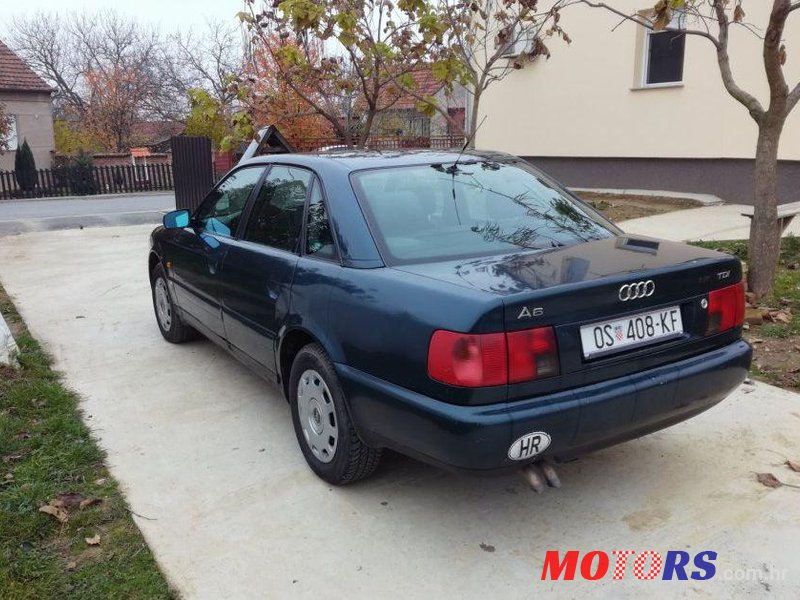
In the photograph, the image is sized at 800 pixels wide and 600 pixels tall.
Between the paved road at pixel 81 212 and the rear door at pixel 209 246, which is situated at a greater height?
the rear door at pixel 209 246

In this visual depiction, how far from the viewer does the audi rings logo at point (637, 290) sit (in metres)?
2.71

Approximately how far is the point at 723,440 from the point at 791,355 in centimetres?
149

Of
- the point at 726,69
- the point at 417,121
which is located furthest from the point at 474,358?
the point at 417,121

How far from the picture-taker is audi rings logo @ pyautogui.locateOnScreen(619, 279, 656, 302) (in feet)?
8.87

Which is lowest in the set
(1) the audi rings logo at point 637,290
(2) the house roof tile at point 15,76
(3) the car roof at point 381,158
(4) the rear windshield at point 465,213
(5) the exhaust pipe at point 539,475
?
(5) the exhaust pipe at point 539,475

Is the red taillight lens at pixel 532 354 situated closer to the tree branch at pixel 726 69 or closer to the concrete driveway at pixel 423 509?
the concrete driveway at pixel 423 509

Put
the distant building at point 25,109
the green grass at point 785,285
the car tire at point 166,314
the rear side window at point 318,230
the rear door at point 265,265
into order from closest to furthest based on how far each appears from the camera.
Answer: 1. the rear side window at point 318,230
2. the rear door at point 265,265
3. the green grass at point 785,285
4. the car tire at point 166,314
5. the distant building at point 25,109

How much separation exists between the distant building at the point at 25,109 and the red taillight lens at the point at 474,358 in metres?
29.7

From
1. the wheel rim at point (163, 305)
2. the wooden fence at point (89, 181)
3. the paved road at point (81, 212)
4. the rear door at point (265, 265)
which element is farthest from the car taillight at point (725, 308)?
the wooden fence at point (89, 181)

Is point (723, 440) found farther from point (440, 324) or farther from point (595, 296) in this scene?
point (440, 324)

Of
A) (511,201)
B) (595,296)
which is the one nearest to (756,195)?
(511,201)

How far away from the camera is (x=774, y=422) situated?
12.7 ft

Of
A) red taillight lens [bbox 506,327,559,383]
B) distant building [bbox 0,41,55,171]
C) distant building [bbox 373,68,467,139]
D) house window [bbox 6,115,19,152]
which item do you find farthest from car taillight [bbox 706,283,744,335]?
house window [bbox 6,115,19,152]

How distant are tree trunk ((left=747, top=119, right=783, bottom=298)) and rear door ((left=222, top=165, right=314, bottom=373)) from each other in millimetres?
4101
